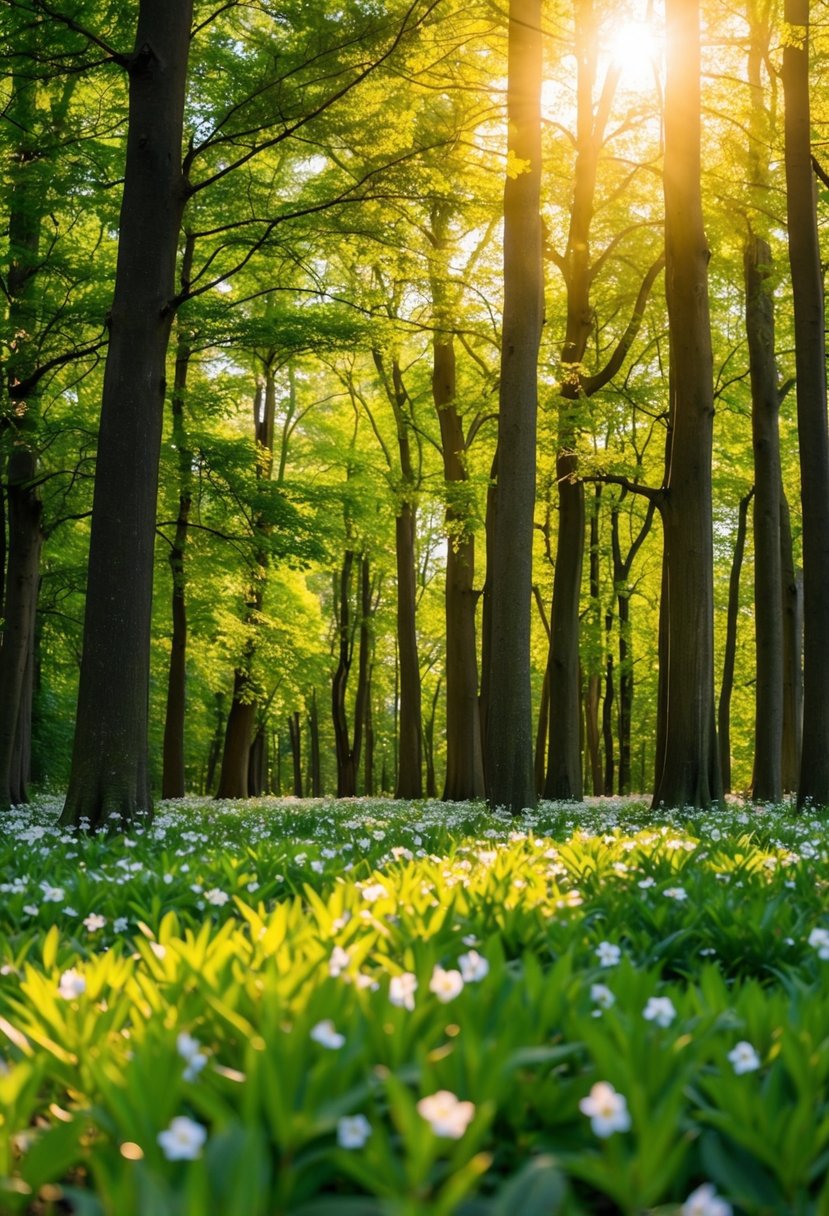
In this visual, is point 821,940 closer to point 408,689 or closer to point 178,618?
point 178,618

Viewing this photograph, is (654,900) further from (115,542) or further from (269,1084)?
(115,542)

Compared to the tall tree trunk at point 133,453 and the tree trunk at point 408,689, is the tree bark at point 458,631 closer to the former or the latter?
the tree trunk at point 408,689

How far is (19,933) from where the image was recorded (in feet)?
11.8

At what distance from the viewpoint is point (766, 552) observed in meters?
16.8

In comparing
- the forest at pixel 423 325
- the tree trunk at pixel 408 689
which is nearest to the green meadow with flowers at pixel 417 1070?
the forest at pixel 423 325

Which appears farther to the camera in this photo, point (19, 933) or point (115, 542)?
point (115, 542)

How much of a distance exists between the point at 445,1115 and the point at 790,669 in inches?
795

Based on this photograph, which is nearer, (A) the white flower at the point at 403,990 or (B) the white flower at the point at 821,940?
(A) the white flower at the point at 403,990

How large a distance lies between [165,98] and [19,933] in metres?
7.98

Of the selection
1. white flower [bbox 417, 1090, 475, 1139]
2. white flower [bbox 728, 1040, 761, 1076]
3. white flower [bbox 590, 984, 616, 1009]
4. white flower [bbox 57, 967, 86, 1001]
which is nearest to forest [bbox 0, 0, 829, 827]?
white flower [bbox 57, 967, 86, 1001]

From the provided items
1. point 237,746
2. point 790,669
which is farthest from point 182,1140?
point 237,746

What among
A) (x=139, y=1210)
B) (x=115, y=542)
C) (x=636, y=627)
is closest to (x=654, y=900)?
(x=139, y=1210)

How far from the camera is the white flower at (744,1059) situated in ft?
6.92

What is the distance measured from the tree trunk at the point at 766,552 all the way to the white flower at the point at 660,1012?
48.6 feet
